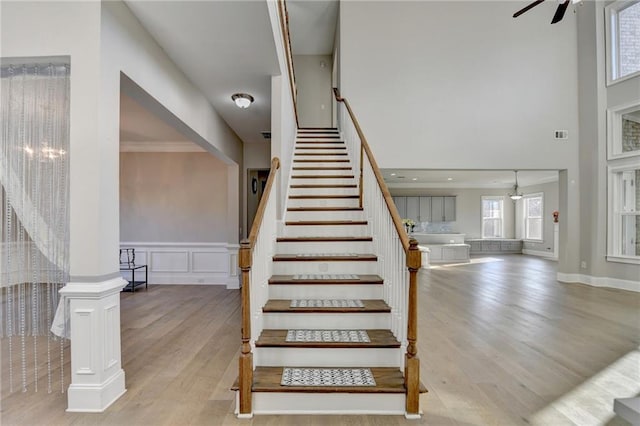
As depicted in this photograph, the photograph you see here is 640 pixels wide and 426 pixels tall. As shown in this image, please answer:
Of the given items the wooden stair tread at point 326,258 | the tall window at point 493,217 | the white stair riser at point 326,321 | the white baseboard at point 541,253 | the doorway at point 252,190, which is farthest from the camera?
the tall window at point 493,217

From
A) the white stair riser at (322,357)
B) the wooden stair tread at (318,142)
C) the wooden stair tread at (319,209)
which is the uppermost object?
the wooden stair tread at (318,142)

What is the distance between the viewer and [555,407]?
226cm

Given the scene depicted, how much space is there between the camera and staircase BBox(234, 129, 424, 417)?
7.02ft

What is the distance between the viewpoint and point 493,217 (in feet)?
Answer: 42.3

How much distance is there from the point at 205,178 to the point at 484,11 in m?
6.61

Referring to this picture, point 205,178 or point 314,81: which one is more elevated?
point 314,81

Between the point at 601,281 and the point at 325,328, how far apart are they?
648 centimetres

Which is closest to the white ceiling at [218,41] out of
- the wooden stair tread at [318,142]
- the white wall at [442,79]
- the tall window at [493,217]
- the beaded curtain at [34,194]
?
the beaded curtain at [34,194]

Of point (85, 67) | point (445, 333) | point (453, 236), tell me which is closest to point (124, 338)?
point (85, 67)

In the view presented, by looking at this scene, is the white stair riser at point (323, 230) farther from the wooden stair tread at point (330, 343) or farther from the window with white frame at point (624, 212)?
the window with white frame at point (624, 212)

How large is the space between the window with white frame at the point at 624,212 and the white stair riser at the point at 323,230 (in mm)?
5496

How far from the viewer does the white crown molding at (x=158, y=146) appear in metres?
6.72

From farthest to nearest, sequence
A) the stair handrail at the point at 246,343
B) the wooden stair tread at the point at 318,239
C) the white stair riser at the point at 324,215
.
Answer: the white stair riser at the point at 324,215, the wooden stair tread at the point at 318,239, the stair handrail at the point at 246,343

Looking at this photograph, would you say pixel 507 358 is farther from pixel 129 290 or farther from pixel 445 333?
pixel 129 290
